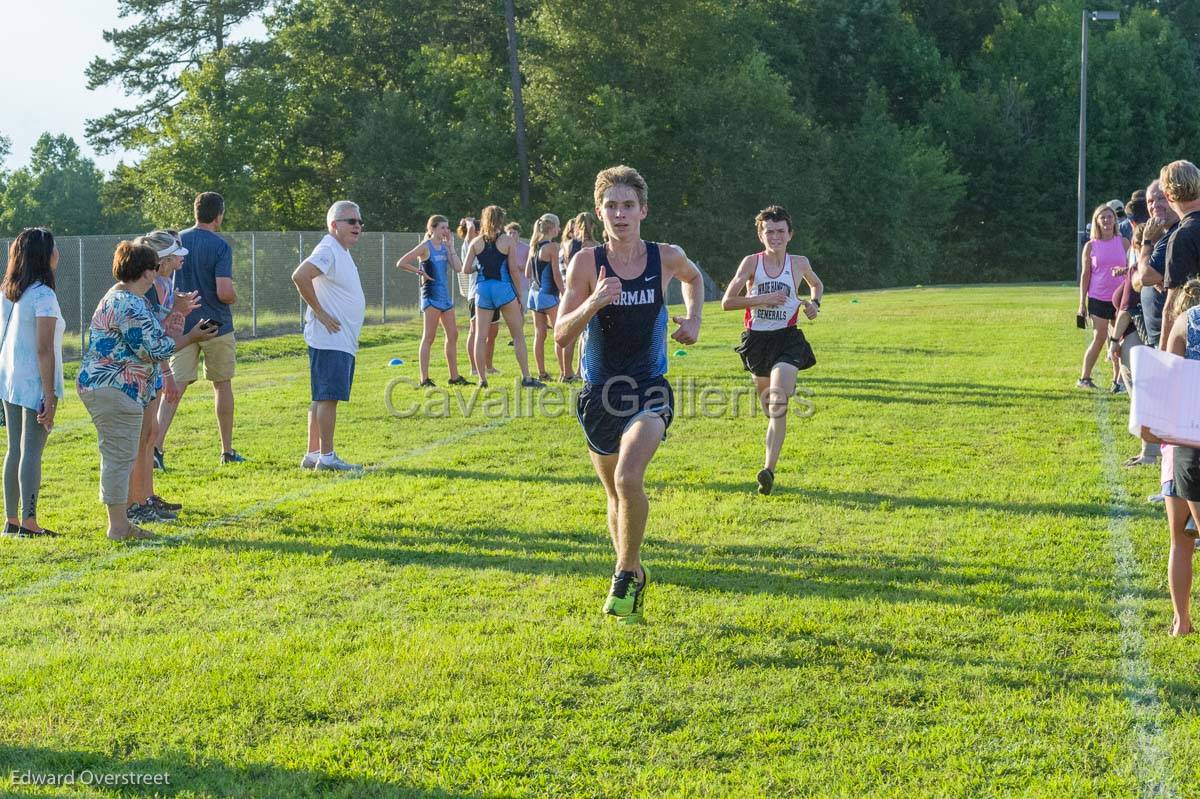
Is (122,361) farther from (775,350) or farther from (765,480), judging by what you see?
(775,350)

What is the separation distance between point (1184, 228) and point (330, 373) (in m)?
5.92

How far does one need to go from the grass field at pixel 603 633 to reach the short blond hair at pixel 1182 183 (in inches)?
77.0

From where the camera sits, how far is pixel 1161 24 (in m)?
61.1

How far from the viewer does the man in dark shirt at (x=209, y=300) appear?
30.8 feet

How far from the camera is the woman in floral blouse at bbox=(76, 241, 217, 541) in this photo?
7191 mm

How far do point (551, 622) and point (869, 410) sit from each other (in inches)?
302

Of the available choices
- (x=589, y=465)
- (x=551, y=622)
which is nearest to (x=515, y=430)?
(x=589, y=465)

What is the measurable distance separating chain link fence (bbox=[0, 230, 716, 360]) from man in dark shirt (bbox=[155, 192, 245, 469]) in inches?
402

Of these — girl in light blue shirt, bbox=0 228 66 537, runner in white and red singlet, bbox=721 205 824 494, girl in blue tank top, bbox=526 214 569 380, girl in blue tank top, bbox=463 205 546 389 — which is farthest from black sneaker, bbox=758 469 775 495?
girl in blue tank top, bbox=526 214 569 380

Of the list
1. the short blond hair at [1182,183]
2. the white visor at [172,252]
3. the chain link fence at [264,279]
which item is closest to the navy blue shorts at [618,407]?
the short blond hair at [1182,183]

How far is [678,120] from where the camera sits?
5019cm

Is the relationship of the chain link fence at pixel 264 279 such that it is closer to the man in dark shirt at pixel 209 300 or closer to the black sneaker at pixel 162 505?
the man in dark shirt at pixel 209 300

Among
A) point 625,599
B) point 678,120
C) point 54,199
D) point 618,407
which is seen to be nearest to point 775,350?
point 618,407

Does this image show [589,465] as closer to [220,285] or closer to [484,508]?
[484,508]
